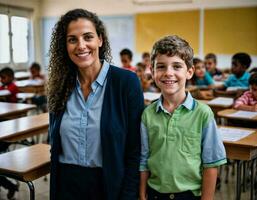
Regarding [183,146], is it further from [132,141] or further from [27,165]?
[27,165]

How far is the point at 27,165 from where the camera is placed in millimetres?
2002

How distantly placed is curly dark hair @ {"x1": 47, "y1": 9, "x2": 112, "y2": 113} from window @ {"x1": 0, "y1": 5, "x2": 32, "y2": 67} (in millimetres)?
7644

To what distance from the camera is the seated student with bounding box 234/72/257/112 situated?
2979 millimetres

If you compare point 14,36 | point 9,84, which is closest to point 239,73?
point 9,84

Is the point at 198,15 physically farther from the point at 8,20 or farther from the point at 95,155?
the point at 95,155

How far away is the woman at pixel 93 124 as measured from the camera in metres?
1.39

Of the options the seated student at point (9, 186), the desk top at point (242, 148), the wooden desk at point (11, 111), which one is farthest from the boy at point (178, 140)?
the wooden desk at point (11, 111)

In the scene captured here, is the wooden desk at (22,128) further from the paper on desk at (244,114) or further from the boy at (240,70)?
the boy at (240,70)

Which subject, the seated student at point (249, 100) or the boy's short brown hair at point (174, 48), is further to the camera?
the seated student at point (249, 100)

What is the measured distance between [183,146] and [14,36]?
8.57 meters

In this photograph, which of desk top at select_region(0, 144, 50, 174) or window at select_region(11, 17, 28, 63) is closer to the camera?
desk top at select_region(0, 144, 50, 174)

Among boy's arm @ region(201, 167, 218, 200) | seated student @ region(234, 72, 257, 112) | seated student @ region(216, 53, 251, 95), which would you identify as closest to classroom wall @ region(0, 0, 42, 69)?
seated student @ region(216, 53, 251, 95)

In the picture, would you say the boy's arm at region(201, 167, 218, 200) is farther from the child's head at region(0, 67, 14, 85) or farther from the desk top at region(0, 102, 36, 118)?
the child's head at region(0, 67, 14, 85)

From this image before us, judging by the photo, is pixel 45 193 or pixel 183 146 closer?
pixel 183 146
